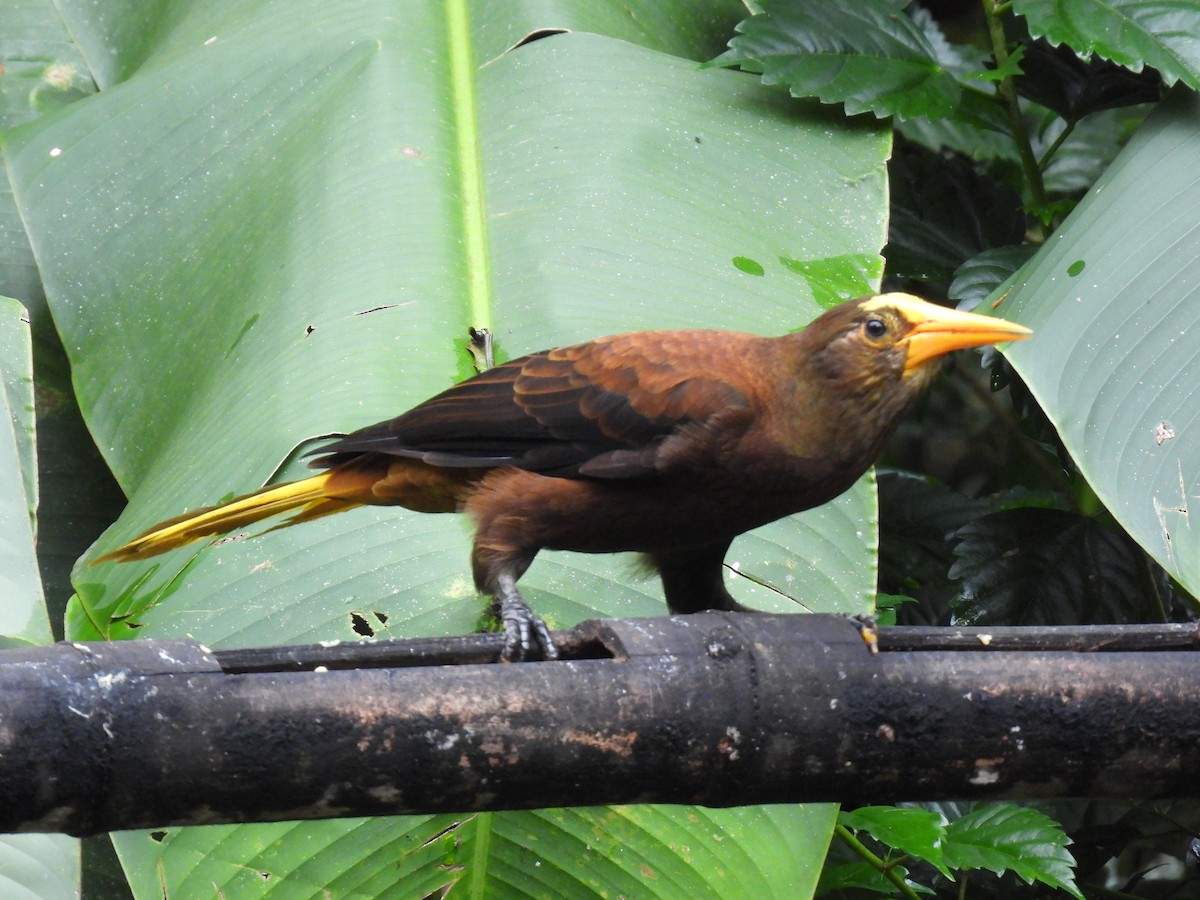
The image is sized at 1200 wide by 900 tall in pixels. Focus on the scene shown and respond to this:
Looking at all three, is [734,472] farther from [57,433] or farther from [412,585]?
[57,433]

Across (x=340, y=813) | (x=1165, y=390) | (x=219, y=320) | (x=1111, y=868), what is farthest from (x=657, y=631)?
(x=1111, y=868)

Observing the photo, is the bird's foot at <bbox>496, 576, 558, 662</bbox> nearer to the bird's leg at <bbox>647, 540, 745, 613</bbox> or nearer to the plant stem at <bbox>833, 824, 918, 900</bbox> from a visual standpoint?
the bird's leg at <bbox>647, 540, 745, 613</bbox>

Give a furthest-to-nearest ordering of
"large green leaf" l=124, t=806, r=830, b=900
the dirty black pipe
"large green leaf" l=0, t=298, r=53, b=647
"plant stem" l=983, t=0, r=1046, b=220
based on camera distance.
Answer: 1. "plant stem" l=983, t=0, r=1046, b=220
2. "large green leaf" l=124, t=806, r=830, b=900
3. "large green leaf" l=0, t=298, r=53, b=647
4. the dirty black pipe

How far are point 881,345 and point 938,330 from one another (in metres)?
0.09

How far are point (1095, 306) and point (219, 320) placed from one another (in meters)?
1.71

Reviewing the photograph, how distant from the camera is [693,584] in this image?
2.66 m

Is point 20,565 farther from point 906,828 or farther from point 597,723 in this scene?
point 906,828

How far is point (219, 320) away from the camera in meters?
2.95

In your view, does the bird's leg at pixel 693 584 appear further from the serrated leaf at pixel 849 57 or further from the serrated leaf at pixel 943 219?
the serrated leaf at pixel 943 219

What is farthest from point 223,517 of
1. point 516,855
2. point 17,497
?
point 516,855

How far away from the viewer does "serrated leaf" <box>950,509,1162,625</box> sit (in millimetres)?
3082

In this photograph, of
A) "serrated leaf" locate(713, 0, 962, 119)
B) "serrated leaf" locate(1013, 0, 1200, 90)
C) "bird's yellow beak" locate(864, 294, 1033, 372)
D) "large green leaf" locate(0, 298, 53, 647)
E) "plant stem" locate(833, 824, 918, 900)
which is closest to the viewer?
"large green leaf" locate(0, 298, 53, 647)

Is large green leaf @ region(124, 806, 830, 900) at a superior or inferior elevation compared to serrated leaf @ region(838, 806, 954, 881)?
superior

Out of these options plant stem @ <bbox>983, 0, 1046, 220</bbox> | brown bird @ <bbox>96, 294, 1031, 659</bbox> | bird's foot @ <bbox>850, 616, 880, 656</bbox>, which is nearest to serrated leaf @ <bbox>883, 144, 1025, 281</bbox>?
plant stem @ <bbox>983, 0, 1046, 220</bbox>
